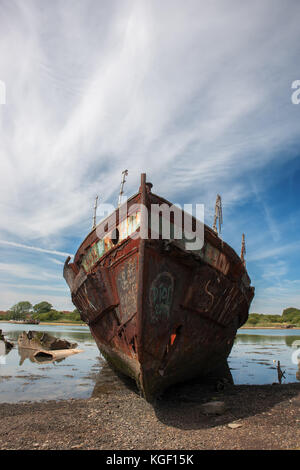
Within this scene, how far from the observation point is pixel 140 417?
5.52 meters

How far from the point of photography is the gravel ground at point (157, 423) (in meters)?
4.21

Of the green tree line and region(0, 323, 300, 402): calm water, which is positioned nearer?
region(0, 323, 300, 402): calm water

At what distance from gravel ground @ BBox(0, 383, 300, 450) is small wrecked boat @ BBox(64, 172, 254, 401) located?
0.66m

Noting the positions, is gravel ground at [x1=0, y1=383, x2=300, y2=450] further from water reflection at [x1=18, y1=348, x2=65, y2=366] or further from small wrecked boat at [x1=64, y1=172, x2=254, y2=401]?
water reflection at [x1=18, y1=348, x2=65, y2=366]

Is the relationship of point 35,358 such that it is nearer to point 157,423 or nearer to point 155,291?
point 157,423

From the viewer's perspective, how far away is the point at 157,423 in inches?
203

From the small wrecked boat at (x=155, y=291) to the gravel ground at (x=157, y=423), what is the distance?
2.18 ft

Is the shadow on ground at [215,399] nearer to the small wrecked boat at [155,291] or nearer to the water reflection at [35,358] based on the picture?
the small wrecked boat at [155,291]

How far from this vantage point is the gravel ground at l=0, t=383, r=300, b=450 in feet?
13.8

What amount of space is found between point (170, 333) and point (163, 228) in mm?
2320

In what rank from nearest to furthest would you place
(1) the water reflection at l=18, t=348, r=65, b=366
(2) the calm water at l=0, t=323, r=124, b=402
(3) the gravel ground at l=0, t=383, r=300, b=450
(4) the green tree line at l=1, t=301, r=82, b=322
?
(3) the gravel ground at l=0, t=383, r=300, b=450 → (2) the calm water at l=0, t=323, r=124, b=402 → (1) the water reflection at l=18, t=348, r=65, b=366 → (4) the green tree line at l=1, t=301, r=82, b=322

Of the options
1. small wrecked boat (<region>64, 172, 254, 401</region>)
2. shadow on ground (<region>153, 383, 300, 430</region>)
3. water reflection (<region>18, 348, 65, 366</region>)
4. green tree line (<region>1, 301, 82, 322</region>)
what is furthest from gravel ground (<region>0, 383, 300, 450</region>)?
green tree line (<region>1, 301, 82, 322</region>)
